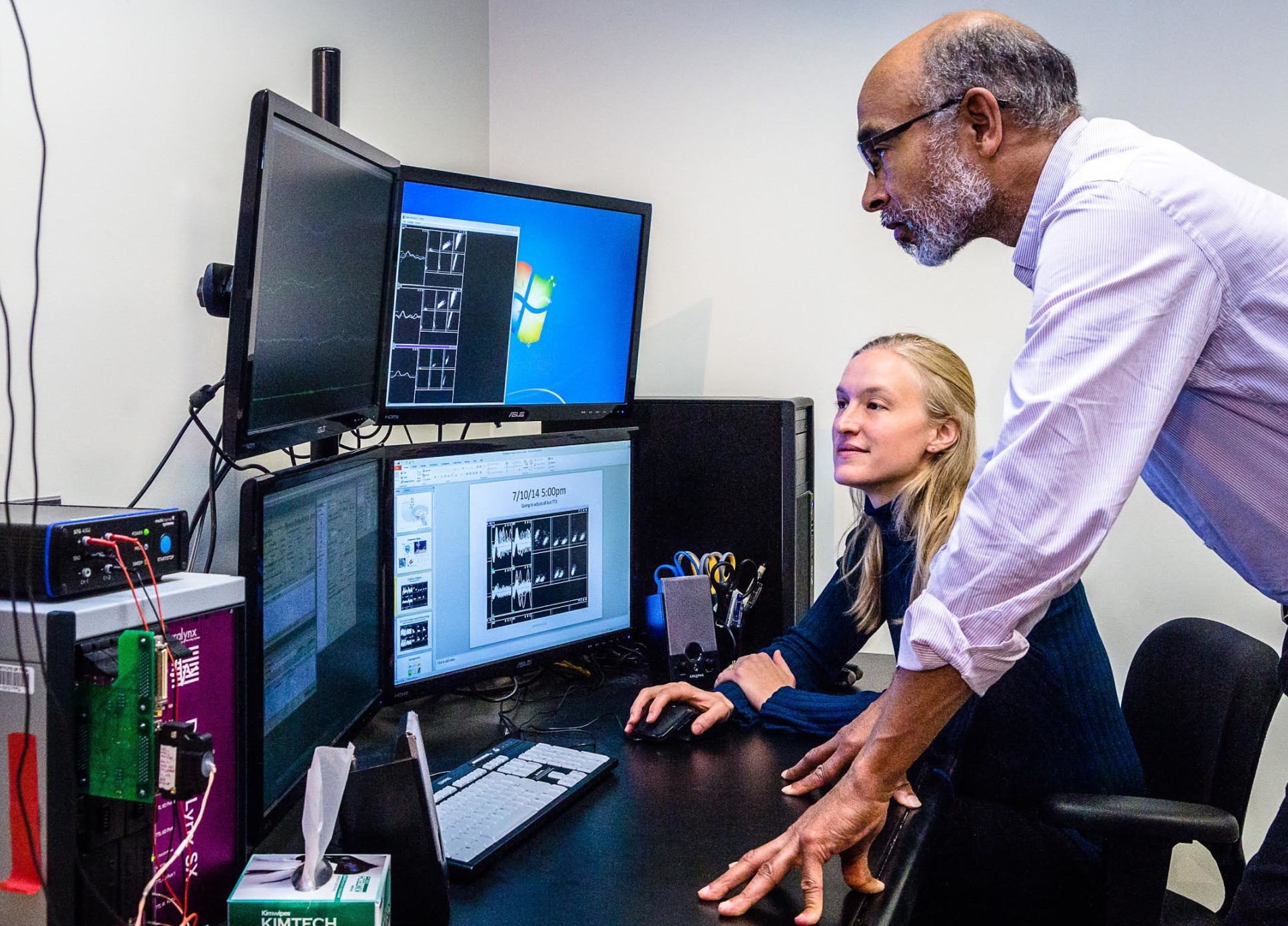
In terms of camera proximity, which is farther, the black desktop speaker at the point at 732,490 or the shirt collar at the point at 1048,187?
the black desktop speaker at the point at 732,490

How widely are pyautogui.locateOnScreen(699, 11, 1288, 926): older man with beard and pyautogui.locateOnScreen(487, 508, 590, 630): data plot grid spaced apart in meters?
0.67

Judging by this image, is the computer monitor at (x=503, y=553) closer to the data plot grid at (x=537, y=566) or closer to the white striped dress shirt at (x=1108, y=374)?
the data plot grid at (x=537, y=566)

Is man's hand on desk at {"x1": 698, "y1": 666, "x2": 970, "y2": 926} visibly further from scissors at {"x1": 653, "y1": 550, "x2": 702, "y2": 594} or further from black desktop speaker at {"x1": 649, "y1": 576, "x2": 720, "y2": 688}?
scissors at {"x1": 653, "y1": 550, "x2": 702, "y2": 594}

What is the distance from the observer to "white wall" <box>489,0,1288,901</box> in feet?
6.99

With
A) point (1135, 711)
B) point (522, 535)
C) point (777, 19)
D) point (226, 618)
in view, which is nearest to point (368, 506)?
point (522, 535)

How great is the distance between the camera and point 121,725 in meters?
0.75

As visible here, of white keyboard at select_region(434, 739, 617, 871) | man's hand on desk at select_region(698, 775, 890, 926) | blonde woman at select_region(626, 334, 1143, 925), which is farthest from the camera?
blonde woman at select_region(626, 334, 1143, 925)

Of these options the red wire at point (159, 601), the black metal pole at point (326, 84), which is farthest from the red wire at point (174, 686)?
the black metal pole at point (326, 84)

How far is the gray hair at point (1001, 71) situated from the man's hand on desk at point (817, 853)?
2.56 ft

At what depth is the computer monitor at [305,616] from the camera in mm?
986

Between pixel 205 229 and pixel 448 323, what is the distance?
37 centimetres

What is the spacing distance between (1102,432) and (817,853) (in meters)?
0.49

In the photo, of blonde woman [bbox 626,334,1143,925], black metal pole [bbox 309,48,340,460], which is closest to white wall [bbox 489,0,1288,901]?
blonde woman [bbox 626,334,1143,925]

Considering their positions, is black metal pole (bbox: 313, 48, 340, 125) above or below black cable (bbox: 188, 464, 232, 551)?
above
